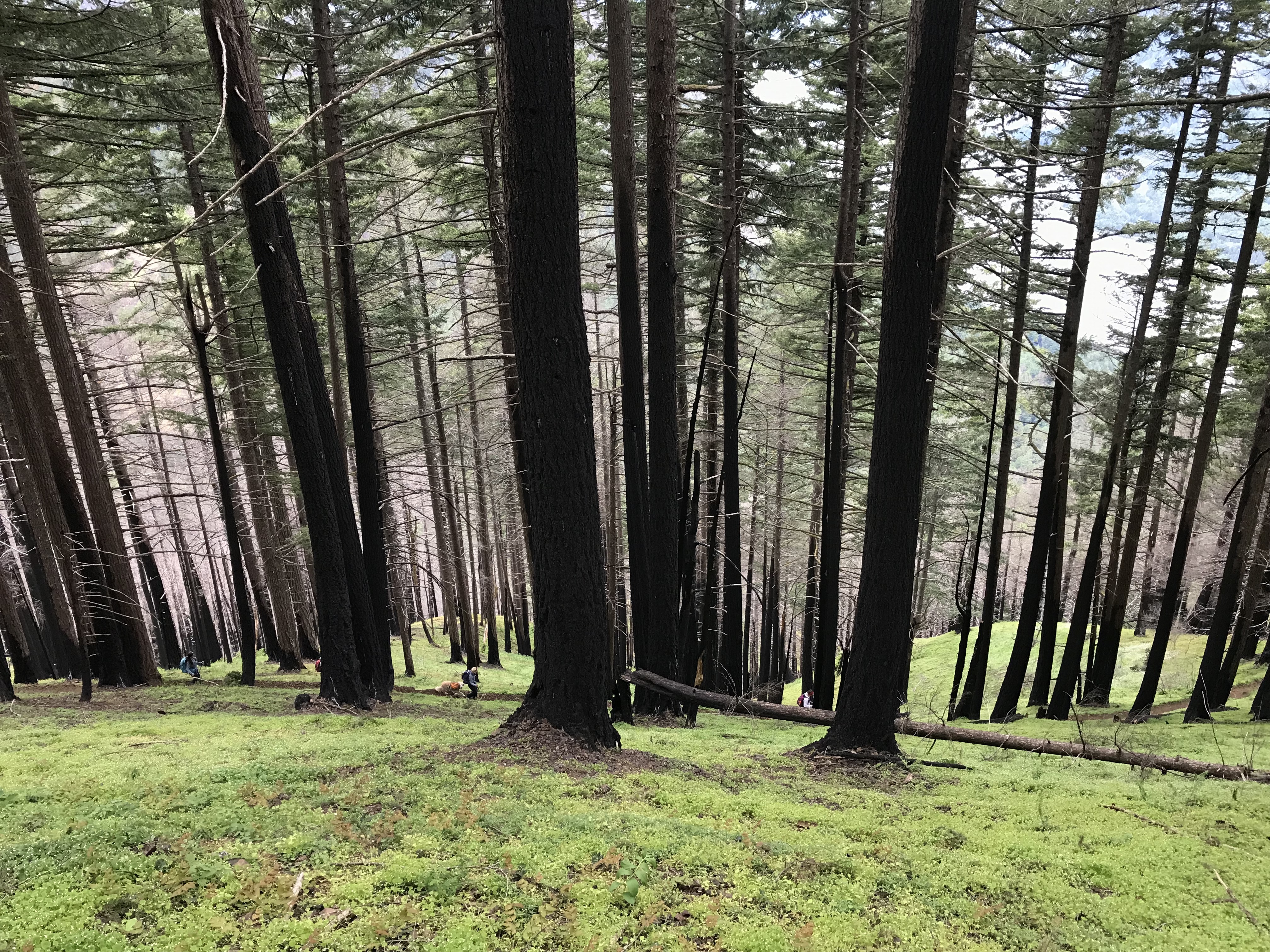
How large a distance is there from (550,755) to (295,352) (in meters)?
6.57

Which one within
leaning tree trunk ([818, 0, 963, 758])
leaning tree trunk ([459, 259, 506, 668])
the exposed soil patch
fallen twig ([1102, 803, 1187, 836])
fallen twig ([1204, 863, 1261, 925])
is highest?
leaning tree trunk ([818, 0, 963, 758])

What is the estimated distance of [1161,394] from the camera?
15.2 meters

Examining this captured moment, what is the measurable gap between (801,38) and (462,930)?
558 inches

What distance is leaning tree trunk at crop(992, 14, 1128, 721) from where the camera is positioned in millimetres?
12242

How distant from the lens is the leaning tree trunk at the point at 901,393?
5676 mm

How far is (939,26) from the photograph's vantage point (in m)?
5.52

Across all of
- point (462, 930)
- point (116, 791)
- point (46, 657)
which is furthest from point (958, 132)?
point (46, 657)

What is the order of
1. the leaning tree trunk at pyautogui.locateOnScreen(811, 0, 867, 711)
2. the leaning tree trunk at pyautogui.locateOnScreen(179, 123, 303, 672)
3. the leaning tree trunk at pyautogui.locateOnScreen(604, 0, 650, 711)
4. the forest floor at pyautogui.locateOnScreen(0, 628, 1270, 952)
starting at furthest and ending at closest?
the leaning tree trunk at pyautogui.locateOnScreen(179, 123, 303, 672)
the leaning tree trunk at pyautogui.locateOnScreen(811, 0, 867, 711)
the leaning tree trunk at pyautogui.locateOnScreen(604, 0, 650, 711)
the forest floor at pyautogui.locateOnScreen(0, 628, 1270, 952)

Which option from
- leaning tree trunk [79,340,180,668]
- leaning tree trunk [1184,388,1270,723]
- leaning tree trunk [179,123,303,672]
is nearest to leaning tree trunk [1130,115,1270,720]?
leaning tree trunk [1184,388,1270,723]

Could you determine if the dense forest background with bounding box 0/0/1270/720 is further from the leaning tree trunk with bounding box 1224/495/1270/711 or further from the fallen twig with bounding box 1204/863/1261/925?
the fallen twig with bounding box 1204/863/1261/925

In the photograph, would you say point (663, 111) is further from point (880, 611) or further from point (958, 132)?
point (880, 611)

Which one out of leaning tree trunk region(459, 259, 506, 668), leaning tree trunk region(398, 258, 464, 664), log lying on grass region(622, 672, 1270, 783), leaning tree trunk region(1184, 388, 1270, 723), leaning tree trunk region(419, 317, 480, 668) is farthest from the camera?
leaning tree trunk region(459, 259, 506, 668)

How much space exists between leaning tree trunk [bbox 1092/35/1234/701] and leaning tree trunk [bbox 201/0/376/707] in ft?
50.1

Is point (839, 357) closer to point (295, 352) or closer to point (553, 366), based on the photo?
point (553, 366)
